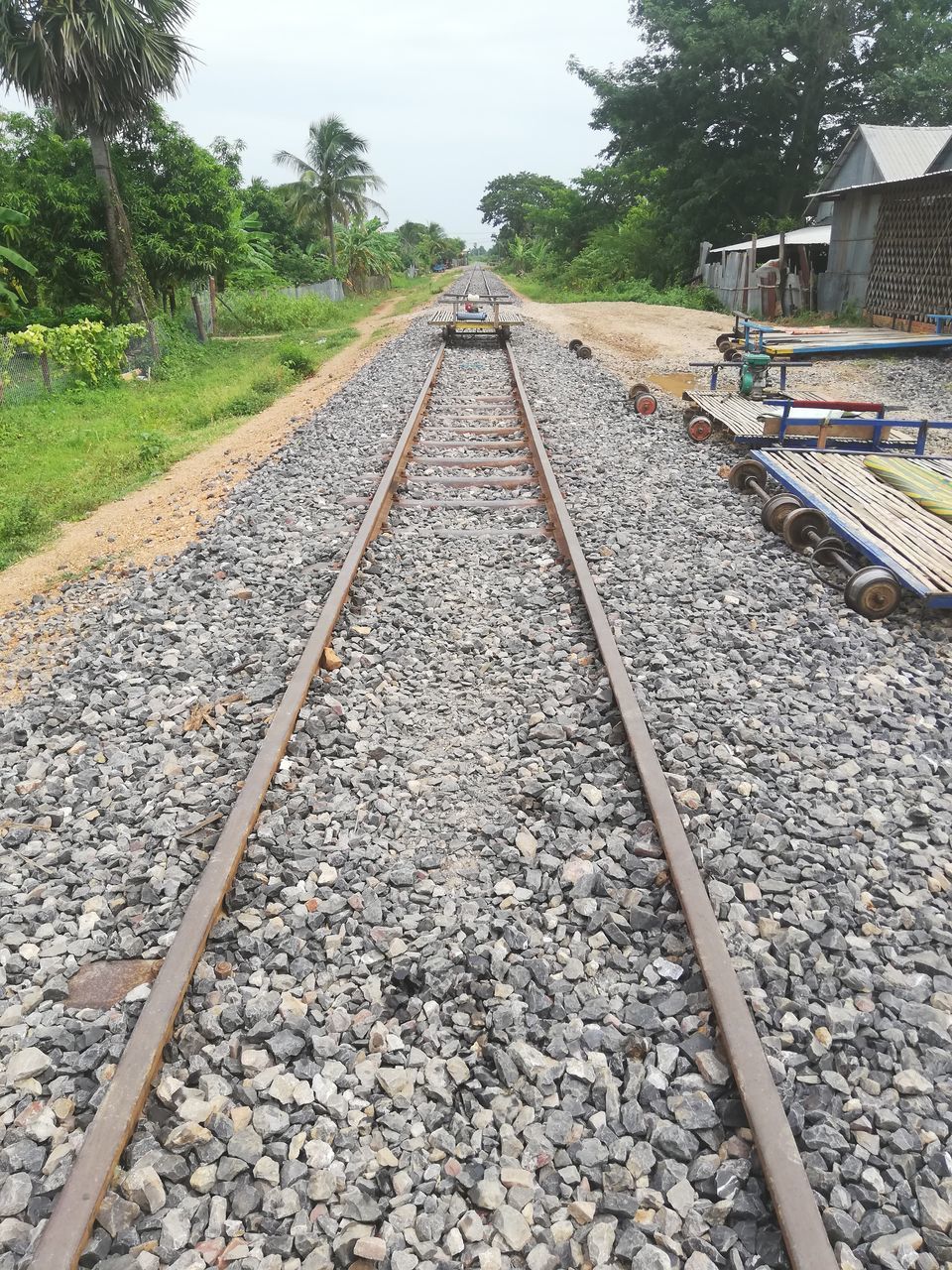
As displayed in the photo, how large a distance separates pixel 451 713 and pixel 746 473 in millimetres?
4382

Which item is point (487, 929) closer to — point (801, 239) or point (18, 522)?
point (18, 522)

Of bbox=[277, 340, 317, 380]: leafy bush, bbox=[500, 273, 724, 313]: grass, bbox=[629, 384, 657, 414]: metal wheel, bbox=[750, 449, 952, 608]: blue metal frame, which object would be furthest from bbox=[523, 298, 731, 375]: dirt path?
bbox=[750, 449, 952, 608]: blue metal frame

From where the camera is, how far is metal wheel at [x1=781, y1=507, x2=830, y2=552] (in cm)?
565

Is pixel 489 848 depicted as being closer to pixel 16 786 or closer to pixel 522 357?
pixel 16 786

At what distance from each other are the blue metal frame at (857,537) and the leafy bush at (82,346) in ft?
37.6

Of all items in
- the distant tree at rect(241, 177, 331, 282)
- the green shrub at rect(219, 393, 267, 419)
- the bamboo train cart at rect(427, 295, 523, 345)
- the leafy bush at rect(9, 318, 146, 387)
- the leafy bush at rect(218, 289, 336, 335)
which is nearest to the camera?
the green shrub at rect(219, 393, 267, 419)

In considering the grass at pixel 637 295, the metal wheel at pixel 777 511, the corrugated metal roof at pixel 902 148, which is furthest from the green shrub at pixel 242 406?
the grass at pixel 637 295

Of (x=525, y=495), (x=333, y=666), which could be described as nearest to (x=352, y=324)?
(x=525, y=495)

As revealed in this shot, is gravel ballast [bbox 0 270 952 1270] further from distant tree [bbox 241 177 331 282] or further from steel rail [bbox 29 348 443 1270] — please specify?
distant tree [bbox 241 177 331 282]

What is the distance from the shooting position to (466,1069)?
219cm

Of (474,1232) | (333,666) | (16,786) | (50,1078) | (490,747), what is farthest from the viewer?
(333,666)

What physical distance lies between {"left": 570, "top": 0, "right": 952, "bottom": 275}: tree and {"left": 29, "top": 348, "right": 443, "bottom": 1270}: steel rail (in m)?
34.1

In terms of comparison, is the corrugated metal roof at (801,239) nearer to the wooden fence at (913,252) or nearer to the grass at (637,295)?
the grass at (637,295)

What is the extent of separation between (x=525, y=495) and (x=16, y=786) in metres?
4.60
